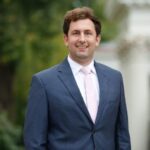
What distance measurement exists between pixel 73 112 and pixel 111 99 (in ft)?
0.91

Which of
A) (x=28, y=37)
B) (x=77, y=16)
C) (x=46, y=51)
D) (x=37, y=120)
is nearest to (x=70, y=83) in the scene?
(x=37, y=120)

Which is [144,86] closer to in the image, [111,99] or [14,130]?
[14,130]

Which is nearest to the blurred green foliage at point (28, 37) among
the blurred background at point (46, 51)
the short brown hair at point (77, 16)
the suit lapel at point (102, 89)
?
the blurred background at point (46, 51)

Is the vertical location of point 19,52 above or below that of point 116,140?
below

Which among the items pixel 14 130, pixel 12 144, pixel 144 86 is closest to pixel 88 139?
pixel 12 144

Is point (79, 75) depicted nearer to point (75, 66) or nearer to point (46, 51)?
point (75, 66)

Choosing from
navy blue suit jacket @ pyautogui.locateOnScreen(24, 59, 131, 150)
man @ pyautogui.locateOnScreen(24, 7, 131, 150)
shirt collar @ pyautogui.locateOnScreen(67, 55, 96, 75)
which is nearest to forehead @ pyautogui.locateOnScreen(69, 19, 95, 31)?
man @ pyautogui.locateOnScreen(24, 7, 131, 150)

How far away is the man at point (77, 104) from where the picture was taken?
4941 mm

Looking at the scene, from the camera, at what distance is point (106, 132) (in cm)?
500

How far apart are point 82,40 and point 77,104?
0.41m

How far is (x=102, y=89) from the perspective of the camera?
16.6 ft

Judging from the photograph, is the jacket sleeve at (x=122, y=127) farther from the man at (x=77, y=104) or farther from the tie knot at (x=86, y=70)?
the tie knot at (x=86, y=70)

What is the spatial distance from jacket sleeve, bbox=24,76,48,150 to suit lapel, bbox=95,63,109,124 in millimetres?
342

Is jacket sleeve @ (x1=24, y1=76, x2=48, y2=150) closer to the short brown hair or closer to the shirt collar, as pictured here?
the shirt collar
